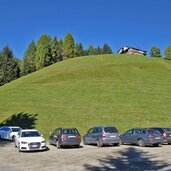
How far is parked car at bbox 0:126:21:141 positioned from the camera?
109 ft

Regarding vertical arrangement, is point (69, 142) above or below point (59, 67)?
below

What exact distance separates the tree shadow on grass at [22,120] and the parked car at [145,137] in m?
17.1

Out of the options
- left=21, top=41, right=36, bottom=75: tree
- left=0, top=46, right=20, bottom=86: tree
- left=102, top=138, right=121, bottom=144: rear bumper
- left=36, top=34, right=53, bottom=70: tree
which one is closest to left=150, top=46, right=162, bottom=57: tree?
left=36, top=34, right=53, bottom=70: tree

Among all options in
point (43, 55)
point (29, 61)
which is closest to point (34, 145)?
point (43, 55)

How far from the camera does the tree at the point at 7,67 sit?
98375 mm

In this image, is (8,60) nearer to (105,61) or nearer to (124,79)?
(105,61)

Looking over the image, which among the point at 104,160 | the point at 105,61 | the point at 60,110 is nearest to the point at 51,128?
the point at 60,110

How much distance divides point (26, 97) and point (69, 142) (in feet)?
102

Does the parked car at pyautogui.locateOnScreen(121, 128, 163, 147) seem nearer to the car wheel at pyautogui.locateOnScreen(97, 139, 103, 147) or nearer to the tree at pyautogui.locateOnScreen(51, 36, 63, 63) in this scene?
the car wheel at pyautogui.locateOnScreen(97, 139, 103, 147)

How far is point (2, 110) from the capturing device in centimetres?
4881

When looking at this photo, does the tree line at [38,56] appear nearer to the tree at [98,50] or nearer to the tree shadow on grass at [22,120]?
the tree at [98,50]

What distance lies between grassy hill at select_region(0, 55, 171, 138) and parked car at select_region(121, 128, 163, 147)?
11.6 metres

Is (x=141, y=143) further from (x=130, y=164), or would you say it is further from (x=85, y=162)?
(x=85, y=162)

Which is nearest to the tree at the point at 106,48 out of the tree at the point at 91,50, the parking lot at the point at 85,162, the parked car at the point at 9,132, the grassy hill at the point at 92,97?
the tree at the point at 91,50
